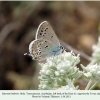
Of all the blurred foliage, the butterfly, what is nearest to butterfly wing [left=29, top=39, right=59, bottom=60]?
the butterfly

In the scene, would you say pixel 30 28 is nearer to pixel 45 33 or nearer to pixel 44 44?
pixel 44 44

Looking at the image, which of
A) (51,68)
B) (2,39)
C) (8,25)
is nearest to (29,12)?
(8,25)

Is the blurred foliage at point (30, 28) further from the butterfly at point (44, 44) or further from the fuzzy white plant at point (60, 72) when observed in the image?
the fuzzy white plant at point (60, 72)

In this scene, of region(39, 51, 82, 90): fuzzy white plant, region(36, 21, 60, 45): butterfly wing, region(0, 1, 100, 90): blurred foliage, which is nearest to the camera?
region(39, 51, 82, 90): fuzzy white plant

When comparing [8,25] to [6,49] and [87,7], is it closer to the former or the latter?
[6,49]

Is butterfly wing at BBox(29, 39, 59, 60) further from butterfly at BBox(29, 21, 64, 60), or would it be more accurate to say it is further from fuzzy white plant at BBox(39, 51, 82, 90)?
fuzzy white plant at BBox(39, 51, 82, 90)

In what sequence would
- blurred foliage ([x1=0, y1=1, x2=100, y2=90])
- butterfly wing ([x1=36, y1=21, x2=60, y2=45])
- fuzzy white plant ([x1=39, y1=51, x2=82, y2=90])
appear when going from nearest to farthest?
fuzzy white plant ([x1=39, y1=51, x2=82, y2=90])
butterfly wing ([x1=36, y1=21, x2=60, y2=45])
blurred foliage ([x1=0, y1=1, x2=100, y2=90])

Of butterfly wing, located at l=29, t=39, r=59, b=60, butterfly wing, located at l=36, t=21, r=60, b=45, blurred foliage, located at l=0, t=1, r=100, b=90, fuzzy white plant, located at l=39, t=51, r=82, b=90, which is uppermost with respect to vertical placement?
blurred foliage, located at l=0, t=1, r=100, b=90

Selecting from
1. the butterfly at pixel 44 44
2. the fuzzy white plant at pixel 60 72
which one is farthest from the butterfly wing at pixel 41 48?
Answer: the fuzzy white plant at pixel 60 72
